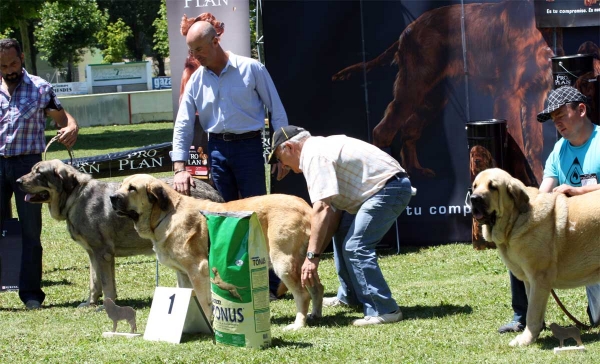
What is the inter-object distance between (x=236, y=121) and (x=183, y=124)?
490 mm

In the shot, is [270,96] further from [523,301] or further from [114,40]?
[114,40]

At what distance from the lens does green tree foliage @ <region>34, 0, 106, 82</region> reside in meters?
55.9

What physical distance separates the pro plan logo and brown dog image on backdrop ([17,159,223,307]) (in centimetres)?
351

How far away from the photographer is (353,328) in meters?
6.53

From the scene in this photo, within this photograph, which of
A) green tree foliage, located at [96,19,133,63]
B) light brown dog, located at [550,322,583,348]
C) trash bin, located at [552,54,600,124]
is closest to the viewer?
light brown dog, located at [550,322,583,348]

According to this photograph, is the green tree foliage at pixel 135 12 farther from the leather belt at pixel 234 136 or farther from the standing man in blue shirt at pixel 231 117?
the leather belt at pixel 234 136

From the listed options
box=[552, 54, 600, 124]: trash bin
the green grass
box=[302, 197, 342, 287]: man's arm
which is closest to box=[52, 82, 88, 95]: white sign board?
the green grass

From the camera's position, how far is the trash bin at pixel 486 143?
32.2ft

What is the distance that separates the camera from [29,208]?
8477 mm

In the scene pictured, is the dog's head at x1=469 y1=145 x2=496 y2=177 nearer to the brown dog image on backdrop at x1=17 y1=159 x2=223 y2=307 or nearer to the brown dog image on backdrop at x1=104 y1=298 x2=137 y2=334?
the brown dog image on backdrop at x1=17 y1=159 x2=223 y2=307

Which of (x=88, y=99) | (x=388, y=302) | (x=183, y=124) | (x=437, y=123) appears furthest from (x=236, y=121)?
(x=88, y=99)

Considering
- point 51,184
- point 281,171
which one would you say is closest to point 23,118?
point 51,184

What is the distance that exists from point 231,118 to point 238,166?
433mm

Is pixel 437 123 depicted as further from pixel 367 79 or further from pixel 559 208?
pixel 559 208
